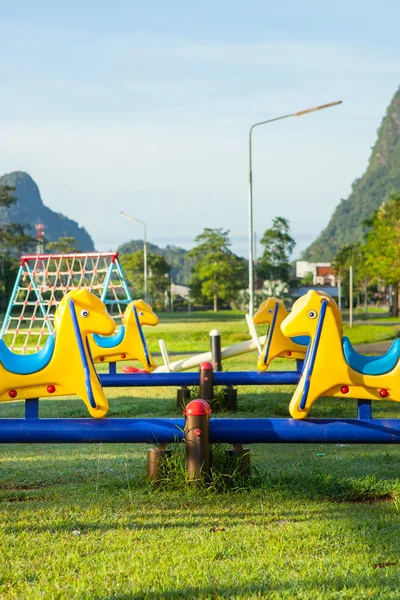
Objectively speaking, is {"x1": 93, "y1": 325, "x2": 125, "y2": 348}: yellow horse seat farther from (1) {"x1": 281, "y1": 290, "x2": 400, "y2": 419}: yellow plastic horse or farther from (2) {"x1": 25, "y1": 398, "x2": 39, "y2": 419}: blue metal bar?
(1) {"x1": 281, "y1": 290, "x2": 400, "y2": 419}: yellow plastic horse

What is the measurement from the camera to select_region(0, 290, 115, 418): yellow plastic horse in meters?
5.69

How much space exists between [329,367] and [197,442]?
1.02m

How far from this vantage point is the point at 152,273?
9731 centimetres

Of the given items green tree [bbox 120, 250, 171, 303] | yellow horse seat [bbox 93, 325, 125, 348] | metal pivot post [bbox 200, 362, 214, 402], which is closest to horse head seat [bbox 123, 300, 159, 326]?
yellow horse seat [bbox 93, 325, 125, 348]

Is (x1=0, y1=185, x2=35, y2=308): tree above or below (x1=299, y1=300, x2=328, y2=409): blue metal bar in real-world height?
above

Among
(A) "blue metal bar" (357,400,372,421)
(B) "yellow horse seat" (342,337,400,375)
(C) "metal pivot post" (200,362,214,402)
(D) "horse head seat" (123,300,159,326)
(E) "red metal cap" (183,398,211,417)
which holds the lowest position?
(C) "metal pivot post" (200,362,214,402)

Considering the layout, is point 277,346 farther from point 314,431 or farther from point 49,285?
point 49,285

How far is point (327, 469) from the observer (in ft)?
20.1

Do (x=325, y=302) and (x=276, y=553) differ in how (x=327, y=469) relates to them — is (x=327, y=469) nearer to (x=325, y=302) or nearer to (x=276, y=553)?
(x=325, y=302)

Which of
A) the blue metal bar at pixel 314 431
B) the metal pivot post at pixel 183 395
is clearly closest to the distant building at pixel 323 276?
the metal pivot post at pixel 183 395

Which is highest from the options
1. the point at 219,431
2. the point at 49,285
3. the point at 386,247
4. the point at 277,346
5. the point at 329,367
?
the point at 386,247

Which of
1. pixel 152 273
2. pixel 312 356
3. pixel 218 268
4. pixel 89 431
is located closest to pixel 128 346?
pixel 89 431

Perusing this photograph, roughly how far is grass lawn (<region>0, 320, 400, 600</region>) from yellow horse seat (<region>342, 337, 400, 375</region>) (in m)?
0.73

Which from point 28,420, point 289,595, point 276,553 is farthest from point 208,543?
point 28,420
